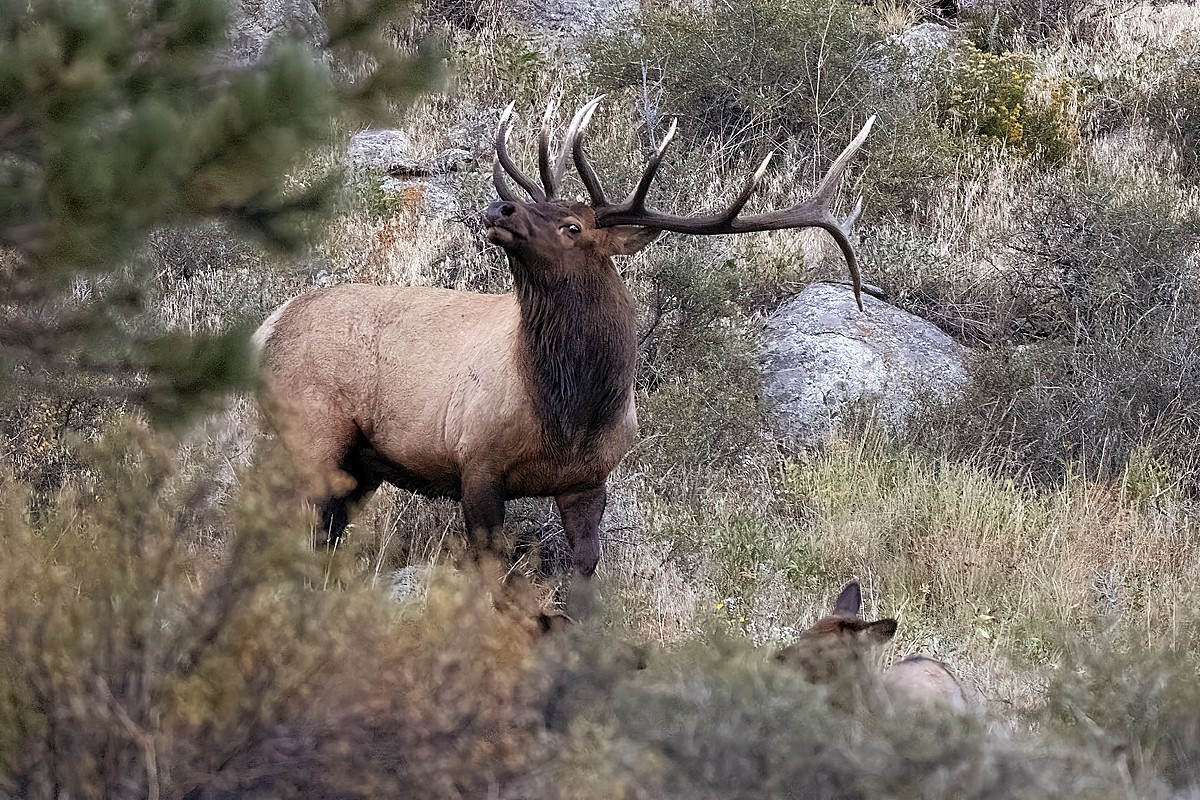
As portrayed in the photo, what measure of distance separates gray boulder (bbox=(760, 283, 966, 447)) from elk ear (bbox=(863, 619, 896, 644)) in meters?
4.71

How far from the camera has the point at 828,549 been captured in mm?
7125

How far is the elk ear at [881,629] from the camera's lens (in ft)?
13.7

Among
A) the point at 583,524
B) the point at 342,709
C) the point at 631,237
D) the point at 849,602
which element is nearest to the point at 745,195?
the point at 631,237

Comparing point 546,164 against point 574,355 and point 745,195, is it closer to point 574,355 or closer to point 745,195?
point 574,355

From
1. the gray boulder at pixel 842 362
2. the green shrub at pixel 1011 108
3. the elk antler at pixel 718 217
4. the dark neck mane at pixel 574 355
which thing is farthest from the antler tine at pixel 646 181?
the green shrub at pixel 1011 108

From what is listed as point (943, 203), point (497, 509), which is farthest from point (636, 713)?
point (943, 203)

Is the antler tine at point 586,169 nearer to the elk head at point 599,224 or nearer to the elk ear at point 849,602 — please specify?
the elk head at point 599,224

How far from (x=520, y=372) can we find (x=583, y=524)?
2.57 feet

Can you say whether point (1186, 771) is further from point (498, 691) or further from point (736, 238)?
point (736, 238)

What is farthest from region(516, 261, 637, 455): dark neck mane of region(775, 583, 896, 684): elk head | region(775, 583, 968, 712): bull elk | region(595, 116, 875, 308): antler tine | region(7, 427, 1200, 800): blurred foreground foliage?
region(7, 427, 1200, 800): blurred foreground foliage

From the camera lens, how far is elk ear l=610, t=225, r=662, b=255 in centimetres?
639

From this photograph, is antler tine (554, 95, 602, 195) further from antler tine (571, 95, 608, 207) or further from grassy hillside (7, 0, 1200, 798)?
grassy hillside (7, 0, 1200, 798)

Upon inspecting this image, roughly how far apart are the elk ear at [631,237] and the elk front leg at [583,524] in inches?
44.9

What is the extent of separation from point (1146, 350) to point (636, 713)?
6773 mm
